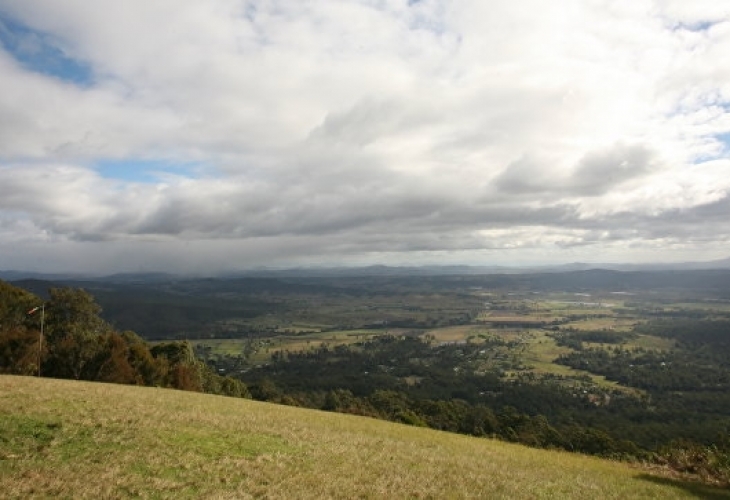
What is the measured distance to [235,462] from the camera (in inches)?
619

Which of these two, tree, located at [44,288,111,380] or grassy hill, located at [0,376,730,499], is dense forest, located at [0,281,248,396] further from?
grassy hill, located at [0,376,730,499]

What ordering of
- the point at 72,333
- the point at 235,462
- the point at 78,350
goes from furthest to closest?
1. the point at 72,333
2. the point at 78,350
3. the point at 235,462

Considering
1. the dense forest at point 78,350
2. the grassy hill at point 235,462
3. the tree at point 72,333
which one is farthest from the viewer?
the tree at point 72,333

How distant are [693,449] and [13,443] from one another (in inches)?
1344

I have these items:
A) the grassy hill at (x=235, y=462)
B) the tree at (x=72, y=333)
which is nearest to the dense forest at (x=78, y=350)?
the tree at (x=72, y=333)

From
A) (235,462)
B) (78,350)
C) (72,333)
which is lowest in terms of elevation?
(78,350)

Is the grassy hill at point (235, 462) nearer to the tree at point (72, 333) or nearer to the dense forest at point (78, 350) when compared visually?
the dense forest at point (78, 350)

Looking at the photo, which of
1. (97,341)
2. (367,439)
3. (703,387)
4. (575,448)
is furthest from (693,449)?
(703,387)

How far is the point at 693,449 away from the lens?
92.5ft

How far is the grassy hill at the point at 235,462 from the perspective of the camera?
12.9 metres

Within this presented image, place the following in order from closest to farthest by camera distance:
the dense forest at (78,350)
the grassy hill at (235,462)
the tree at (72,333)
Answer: the grassy hill at (235,462) < the dense forest at (78,350) < the tree at (72,333)

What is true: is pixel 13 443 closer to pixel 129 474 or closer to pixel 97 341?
pixel 129 474

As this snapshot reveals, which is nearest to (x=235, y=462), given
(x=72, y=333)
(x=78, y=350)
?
(x=78, y=350)

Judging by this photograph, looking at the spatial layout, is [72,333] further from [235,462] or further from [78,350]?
[235,462]
